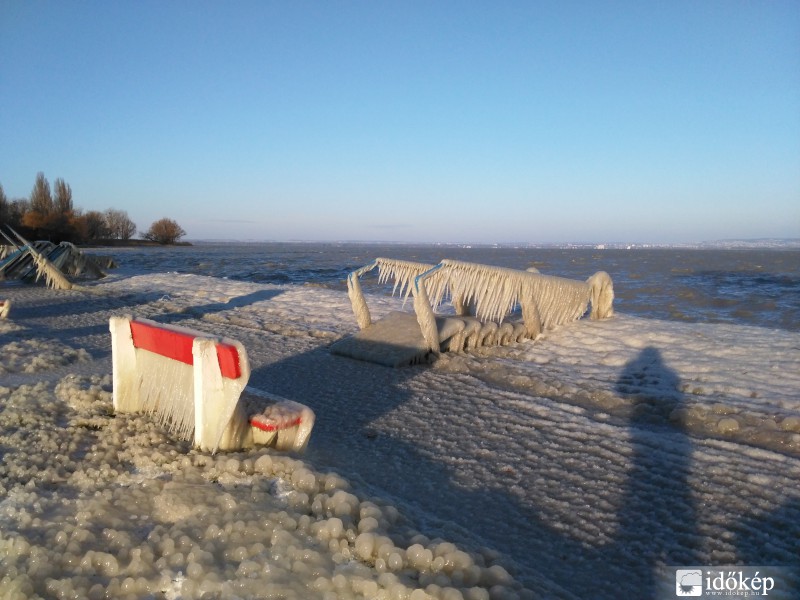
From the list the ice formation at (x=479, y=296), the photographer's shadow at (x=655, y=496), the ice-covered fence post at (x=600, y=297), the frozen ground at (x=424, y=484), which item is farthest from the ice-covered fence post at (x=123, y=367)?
the ice-covered fence post at (x=600, y=297)

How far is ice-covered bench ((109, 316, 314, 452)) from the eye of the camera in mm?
3965

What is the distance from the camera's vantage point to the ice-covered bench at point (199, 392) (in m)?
3.96

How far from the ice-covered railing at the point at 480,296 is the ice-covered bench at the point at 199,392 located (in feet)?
15.4

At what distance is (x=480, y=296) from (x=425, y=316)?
121cm

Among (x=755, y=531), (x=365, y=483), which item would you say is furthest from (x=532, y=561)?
(x=755, y=531)

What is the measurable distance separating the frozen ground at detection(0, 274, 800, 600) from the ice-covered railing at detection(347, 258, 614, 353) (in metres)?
1.00

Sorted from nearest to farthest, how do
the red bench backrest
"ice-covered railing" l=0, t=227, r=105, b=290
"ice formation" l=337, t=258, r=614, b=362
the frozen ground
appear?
the frozen ground, the red bench backrest, "ice formation" l=337, t=258, r=614, b=362, "ice-covered railing" l=0, t=227, r=105, b=290

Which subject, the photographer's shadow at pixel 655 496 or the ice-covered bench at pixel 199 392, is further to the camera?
the ice-covered bench at pixel 199 392

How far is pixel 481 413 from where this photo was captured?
6.37 metres

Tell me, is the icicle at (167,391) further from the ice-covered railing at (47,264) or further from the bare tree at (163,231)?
the bare tree at (163,231)

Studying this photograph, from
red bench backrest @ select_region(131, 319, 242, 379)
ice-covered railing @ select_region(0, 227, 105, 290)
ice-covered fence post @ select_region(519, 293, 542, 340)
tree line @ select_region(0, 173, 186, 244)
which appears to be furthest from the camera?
tree line @ select_region(0, 173, 186, 244)

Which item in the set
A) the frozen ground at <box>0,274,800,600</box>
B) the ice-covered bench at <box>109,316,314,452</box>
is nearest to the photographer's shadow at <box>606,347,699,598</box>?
the frozen ground at <box>0,274,800,600</box>

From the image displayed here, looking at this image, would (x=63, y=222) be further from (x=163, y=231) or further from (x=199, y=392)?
(x=199, y=392)

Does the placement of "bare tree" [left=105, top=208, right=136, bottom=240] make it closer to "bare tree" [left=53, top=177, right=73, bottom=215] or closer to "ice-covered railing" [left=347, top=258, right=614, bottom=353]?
"bare tree" [left=53, top=177, right=73, bottom=215]
